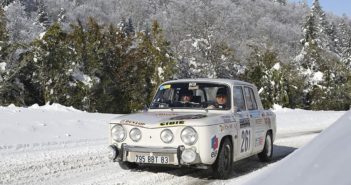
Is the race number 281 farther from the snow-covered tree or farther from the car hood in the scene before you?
the snow-covered tree

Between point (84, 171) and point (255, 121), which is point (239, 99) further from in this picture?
point (84, 171)

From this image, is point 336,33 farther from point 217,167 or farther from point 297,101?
point 217,167

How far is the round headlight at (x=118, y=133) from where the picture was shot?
7.39 m

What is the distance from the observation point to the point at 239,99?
8.59 metres

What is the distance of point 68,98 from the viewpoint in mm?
31984

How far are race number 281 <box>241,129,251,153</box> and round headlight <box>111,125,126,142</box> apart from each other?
199cm

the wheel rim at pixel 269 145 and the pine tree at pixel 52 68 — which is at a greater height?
the pine tree at pixel 52 68

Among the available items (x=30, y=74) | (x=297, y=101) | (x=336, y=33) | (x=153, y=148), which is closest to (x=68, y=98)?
(x=30, y=74)

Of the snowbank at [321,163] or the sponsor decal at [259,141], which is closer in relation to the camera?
the snowbank at [321,163]

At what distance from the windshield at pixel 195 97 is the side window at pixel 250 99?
2.42ft

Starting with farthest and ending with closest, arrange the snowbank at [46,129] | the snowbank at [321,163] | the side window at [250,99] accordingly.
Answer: the snowbank at [46,129] < the side window at [250,99] < the snowbank at [321,163]

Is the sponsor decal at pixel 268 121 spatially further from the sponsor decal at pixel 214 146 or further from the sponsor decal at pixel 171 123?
the sponsor decal at pixel 171 123

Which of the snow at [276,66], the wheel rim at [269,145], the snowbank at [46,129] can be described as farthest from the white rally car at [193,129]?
the snow at [276,66]

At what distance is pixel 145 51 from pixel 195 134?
35.2 m
